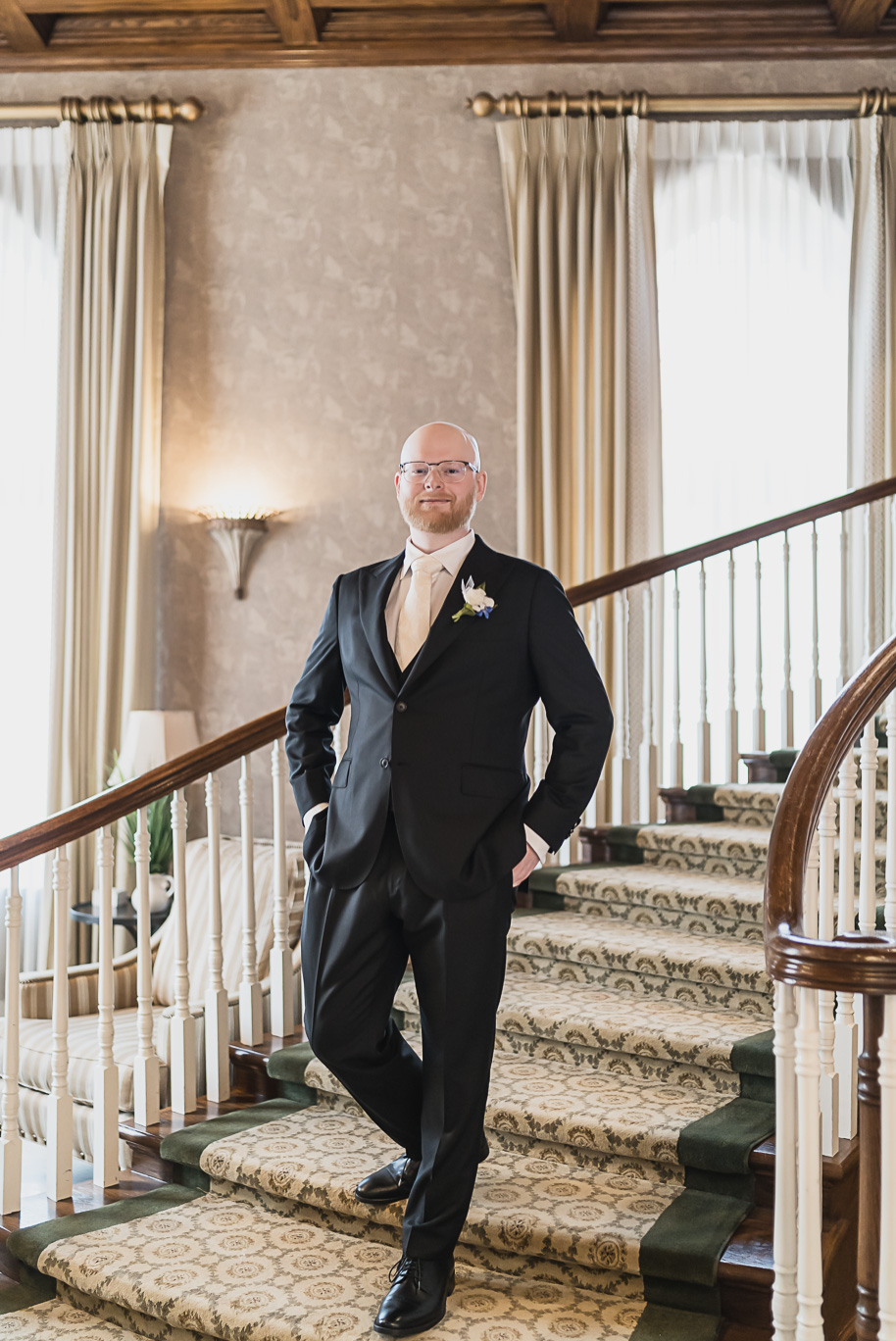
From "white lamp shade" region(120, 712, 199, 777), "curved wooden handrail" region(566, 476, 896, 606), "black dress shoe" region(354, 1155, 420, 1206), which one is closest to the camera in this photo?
"black dress shoe" region(354, 1155, 420, 1206)

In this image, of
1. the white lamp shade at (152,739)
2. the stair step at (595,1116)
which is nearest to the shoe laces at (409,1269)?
the stair step at (595,1116)

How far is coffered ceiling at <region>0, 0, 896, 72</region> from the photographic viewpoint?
532 cm

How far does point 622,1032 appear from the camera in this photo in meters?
3.04

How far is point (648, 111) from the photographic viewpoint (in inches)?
212

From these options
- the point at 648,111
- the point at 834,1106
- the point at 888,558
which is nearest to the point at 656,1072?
the point at 834,1106

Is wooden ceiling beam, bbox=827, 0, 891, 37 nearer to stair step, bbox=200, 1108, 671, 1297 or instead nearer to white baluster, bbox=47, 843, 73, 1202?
white baluster, bbox=47, 843, 73, 1202

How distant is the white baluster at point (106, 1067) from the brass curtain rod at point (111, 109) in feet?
12.7

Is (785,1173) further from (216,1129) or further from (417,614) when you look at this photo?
(216,1129)

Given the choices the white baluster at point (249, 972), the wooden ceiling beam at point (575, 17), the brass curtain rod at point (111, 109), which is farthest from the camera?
the brass curtain rod at point (111, 109)

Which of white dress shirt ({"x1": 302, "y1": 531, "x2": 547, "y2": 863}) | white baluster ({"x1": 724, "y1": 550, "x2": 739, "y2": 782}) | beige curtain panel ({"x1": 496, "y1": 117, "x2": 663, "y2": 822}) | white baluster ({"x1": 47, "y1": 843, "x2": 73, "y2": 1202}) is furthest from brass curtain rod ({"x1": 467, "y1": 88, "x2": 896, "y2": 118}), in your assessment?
white baluster ({"x1": 47, "y1": 843, "x2": 73, "y2": 1202})

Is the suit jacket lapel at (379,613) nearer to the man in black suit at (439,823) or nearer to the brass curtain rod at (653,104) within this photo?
the man in black suit at (439,823)

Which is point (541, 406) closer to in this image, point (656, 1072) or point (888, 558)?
point (888, 558)

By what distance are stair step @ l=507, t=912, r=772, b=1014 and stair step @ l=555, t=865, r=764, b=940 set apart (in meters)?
→ 0.04

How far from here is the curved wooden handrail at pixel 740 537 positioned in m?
4.47
